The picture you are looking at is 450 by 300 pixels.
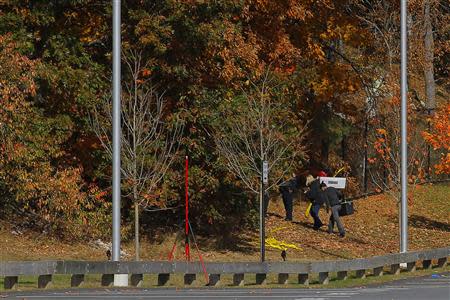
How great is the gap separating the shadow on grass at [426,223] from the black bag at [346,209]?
3.88 metres

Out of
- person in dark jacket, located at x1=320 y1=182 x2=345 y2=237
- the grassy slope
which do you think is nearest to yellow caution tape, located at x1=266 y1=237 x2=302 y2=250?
the grassy slope

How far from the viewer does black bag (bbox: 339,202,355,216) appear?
43406mm

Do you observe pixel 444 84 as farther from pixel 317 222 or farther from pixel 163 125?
pixel 163 125

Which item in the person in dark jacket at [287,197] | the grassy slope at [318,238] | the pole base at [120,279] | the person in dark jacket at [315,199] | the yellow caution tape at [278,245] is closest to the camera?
the pole base at [120,279]

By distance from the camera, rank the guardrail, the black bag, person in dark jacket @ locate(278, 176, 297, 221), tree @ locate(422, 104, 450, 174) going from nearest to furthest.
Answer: the guardrail, tree @ locate(422, 104, 450, 174), the black bag, person in dark jacket @ locate(278, 176, 297, 221)

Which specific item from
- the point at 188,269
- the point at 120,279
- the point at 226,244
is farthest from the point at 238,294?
the point at 226,244

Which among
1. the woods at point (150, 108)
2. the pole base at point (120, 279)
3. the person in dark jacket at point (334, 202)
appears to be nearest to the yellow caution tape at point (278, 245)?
the woods at point (150, 108)

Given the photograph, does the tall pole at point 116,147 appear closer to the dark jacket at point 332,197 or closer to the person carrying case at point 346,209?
the dark jacket at point 332,197

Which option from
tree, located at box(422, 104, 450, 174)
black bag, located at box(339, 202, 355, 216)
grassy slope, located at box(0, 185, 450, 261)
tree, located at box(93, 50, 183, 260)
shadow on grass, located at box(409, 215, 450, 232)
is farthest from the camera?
shadow on grass, located at box(409, 215, 450, 232)

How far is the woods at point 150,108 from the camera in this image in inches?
1394

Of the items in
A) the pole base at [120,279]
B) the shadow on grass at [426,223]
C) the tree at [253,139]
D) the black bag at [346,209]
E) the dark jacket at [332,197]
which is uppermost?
the tree at [253,139]

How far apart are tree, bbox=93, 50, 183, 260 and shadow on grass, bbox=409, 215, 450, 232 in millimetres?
12090

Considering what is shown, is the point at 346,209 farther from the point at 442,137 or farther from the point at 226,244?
the point at 226,244

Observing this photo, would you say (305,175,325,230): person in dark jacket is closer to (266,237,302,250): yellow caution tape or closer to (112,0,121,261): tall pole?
(266,237,302,250): yellow caution tape
